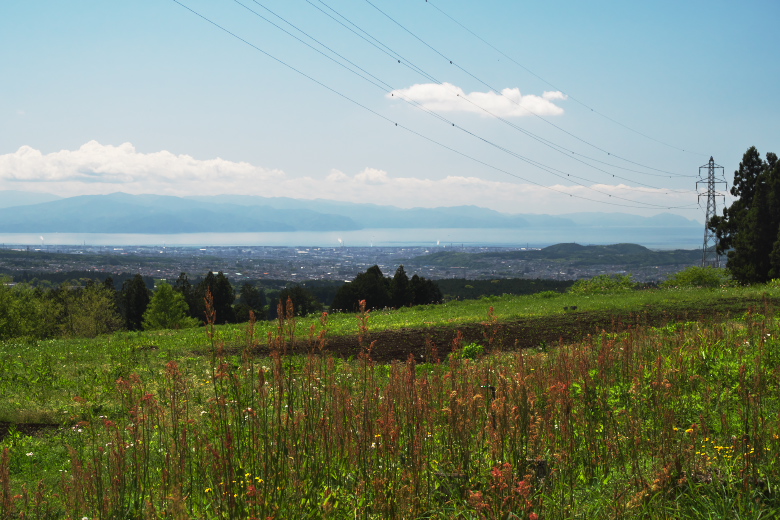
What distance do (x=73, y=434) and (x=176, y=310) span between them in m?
47.3

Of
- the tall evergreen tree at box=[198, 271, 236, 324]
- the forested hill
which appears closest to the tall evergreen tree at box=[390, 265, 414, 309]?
the tall evergreen tree at box=[198, 271, 236, 324]

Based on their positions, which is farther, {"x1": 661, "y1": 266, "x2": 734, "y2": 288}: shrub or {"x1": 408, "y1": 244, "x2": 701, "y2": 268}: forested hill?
{"x1": 408, "y1": 244, "x2": 701, "y2": 268}: forested hill

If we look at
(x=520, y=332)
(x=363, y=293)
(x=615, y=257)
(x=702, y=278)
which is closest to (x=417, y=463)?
(x=520, y=332)

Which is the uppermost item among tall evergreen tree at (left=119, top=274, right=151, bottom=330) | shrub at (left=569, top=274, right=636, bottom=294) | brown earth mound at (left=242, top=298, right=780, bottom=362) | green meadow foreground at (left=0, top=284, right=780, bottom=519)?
green meadow foreground at (left=0, top=284, right=780, bottom=519)

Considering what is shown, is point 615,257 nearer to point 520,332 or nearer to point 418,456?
point 520,332

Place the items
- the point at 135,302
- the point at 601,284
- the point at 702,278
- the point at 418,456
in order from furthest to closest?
the point at 135,302, the point at 702,278, the point at 601,284, the point at 418,456

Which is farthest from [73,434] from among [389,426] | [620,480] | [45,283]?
[45,283]

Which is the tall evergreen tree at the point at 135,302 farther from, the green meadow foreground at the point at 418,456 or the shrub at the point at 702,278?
the green meadow foreground at the point at 418,456

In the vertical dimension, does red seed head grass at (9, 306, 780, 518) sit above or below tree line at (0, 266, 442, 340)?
above

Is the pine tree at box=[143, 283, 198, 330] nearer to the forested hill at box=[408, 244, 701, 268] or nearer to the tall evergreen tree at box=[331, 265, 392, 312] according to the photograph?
the tall evergreen tree at box=[331, 265, 392, 312]

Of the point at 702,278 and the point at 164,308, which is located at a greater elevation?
the point at 702,278

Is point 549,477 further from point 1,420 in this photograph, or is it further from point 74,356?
point 74,356

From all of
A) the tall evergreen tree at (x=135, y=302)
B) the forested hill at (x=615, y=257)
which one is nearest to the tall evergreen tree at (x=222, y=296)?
the tall evergreen tree at (x=135, y=302)

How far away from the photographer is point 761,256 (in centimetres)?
3919
